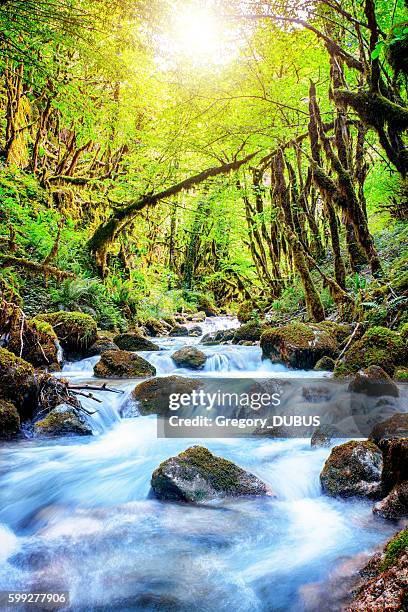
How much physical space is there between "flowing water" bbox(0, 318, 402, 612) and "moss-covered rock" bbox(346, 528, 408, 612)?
1.82 feet

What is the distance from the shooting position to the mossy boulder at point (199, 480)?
3.46m

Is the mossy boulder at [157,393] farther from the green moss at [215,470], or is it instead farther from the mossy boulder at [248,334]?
the mossy boulder at [248,334]

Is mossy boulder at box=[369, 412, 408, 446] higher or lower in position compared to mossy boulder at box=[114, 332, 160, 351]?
lower

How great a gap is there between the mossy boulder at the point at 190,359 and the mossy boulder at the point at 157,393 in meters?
3.03

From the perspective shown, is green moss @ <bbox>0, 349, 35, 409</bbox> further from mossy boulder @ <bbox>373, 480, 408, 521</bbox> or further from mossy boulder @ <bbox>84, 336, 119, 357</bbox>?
mossy boulder @ <bbox>373, 480, 408, 521</bbox>

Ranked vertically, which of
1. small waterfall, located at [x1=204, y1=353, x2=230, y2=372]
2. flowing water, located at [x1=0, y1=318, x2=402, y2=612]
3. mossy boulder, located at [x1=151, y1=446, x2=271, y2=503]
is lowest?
flowing water, located at [x1=0, y1=318, x2=402, y2=612]

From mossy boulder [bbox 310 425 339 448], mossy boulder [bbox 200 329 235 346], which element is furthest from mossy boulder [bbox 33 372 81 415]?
mossy boulder [bbox 200 329 235 346]

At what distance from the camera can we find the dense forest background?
5645mm

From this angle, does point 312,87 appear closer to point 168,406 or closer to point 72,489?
point 168,406

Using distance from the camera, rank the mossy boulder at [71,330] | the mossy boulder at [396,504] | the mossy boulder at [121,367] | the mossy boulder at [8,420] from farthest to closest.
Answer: the mossy boulder at [71,330], the mossy boulder at [121,367], the mossy boulder at [8,420], the mossy boulder at [396,504]

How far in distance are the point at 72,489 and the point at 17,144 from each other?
9.25m

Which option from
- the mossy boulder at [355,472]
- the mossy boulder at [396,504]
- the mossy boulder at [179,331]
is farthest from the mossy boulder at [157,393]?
the mossy boulder at [179,331]

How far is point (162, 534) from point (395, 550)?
1.85 meters

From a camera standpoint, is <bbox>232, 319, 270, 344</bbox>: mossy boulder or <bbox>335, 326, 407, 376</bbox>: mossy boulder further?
<bbox>232, 319, 270, 344</bbox>: mossy boulder
